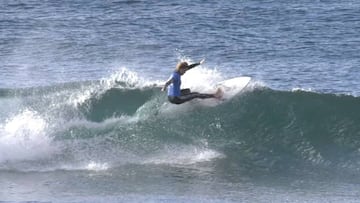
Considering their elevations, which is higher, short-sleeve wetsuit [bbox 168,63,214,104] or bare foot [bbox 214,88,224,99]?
short-sleeve wetsuit [bbox 168,63,214,104]

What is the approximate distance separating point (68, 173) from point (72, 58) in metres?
12.7

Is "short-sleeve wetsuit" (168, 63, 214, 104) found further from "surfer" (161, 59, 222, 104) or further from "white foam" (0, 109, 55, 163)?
"white foam" (0, 109, 55, 163)

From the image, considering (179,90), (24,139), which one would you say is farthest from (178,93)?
(24,139)

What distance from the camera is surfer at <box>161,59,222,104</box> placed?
68.6ft

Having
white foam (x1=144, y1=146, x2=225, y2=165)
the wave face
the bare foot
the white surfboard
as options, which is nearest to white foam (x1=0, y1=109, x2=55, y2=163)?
the wave face

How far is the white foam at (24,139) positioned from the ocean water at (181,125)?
0.03 meters

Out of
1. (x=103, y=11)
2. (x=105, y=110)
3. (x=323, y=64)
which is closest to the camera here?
(x=105, y=110)

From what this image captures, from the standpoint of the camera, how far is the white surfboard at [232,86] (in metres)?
22.7

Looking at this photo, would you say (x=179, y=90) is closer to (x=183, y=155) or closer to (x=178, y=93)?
(x=178, y=93)

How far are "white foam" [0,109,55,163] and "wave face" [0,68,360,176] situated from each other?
2 centimetres

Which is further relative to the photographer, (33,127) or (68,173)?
(33,127)

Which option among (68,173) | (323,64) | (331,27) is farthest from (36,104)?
(331,27)

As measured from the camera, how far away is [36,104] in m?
24.7

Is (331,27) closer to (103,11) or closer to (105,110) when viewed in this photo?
(103,11)
